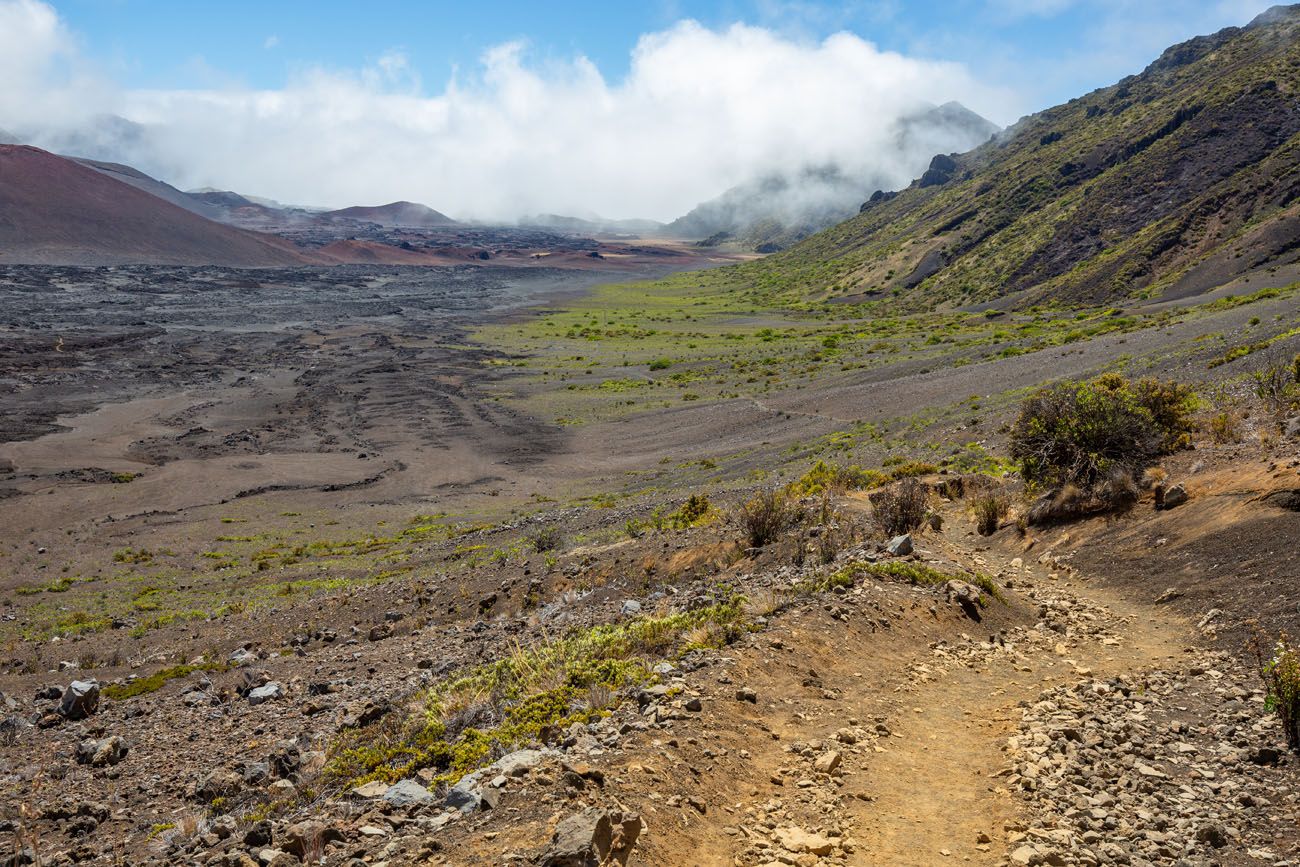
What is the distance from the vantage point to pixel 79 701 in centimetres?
981

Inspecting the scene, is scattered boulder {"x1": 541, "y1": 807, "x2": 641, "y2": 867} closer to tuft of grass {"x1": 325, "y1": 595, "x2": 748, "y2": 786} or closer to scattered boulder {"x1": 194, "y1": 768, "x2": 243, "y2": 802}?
tuft of grass {"x1": 325, "y1": 595, "x2": 748, "y2": 786}

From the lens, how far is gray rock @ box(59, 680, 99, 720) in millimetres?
9719

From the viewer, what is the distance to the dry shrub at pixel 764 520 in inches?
432

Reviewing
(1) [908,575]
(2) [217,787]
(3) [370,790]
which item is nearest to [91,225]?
(2) [217,787]

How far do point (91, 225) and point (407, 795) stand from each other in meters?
130

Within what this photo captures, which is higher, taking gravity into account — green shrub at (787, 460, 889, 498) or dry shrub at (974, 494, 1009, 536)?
dry shrub at (974, 494, 1009, 536)

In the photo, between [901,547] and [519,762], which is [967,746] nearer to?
[519,762]

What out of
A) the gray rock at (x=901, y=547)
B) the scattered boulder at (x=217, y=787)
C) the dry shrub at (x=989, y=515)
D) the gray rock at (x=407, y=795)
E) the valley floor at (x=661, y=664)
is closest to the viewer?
the valley floor at (x=661, y=664)

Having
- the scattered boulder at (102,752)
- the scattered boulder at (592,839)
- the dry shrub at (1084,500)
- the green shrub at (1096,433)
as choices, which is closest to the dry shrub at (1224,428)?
the green shrub at (1096,433)

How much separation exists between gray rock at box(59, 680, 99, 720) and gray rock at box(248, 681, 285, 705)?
2162 millimetres

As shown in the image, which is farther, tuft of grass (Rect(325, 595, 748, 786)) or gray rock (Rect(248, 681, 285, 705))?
gray rock (Rect(248, 681, 285, 705))

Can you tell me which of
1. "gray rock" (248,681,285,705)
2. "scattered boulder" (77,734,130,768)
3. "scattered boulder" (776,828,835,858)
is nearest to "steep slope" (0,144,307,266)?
"gray rock" (248,681,285,705)

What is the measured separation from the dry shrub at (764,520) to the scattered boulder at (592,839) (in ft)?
23.6

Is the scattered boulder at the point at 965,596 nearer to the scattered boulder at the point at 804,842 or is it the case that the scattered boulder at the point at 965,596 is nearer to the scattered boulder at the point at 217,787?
the scattered boulder at the point at 804,842
